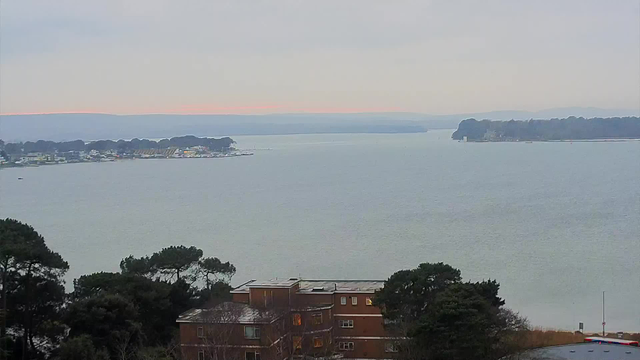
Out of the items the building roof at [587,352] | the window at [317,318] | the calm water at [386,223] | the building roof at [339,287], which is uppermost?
the building roof at [339,287]

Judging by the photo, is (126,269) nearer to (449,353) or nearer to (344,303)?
(344,303)

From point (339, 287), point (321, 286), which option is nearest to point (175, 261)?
point (321, 286)

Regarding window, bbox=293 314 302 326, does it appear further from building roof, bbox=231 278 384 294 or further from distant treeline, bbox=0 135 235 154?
distant treeline, bbox=0 135 235 154

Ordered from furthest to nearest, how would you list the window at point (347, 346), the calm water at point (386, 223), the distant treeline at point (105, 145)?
the distant treeline at point (105, 145) < the calm water at point (386, 223) < the window at point (347, 346)

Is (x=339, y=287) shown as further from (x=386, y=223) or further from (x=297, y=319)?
(x=386, y=223)

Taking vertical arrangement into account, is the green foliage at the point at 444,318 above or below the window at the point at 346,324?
above

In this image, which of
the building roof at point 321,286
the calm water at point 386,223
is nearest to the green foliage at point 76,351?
the building roof at point 321,286

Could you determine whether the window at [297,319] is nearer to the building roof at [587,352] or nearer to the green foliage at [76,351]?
the green foliage at [76,351]
